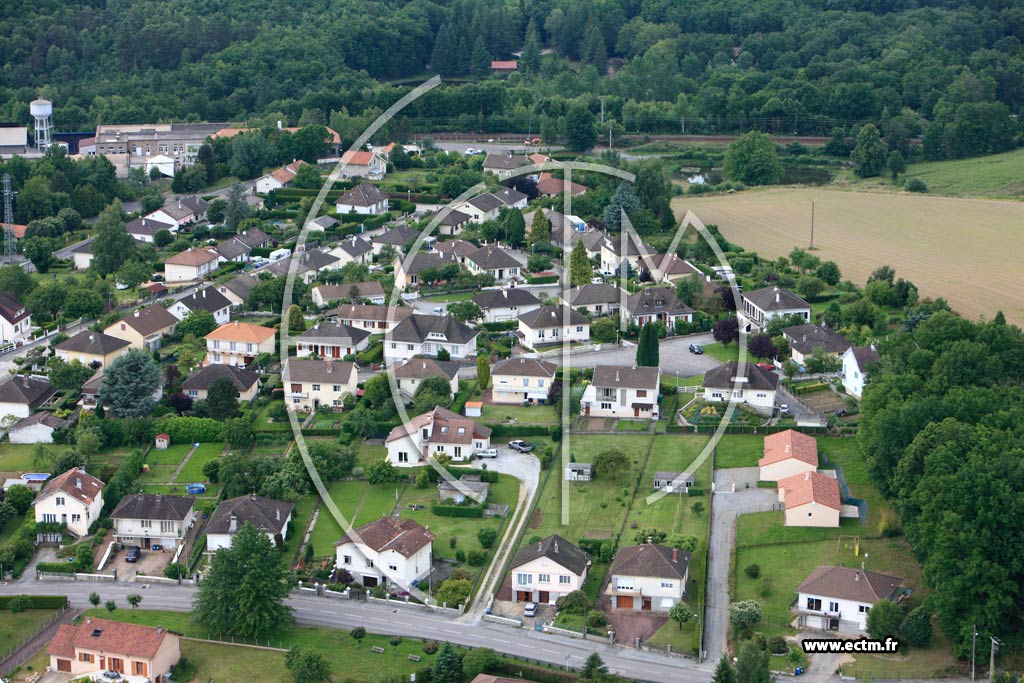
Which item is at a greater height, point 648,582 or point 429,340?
point 429,340

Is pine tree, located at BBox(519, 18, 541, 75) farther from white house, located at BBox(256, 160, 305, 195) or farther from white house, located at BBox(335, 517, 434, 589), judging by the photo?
white house, located at BBox(335, 517, 434, 589)

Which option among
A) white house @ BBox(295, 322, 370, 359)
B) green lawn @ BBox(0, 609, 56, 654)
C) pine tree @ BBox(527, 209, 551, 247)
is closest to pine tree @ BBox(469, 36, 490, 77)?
pine tree @ BBox(527, 209, 551, 247)

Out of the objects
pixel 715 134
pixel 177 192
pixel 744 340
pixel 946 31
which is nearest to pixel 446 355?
pixel 744 340

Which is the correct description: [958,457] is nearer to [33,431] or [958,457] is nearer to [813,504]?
[813,504]

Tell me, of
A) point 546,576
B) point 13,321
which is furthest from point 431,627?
point 13,321

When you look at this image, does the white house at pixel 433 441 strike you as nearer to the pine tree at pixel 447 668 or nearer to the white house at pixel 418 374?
the white house at pixel 418 374

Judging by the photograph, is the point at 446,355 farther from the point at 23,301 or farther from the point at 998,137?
the point at 998,137
